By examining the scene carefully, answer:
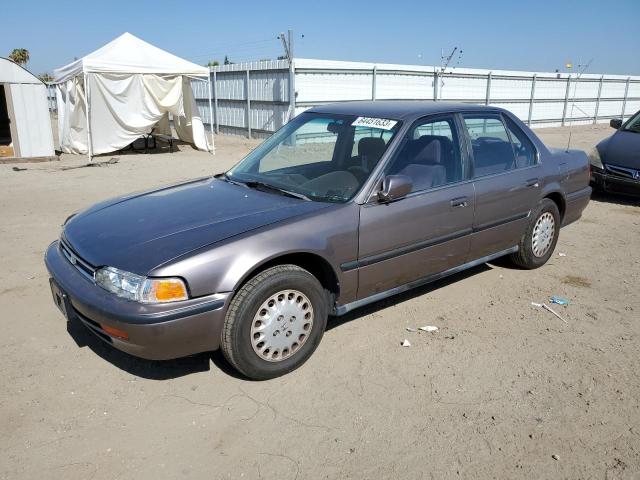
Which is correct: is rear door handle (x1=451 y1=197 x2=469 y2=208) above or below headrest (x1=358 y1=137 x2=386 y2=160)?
below

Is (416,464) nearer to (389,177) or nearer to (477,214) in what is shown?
(389,177)

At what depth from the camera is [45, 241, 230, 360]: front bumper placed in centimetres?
279

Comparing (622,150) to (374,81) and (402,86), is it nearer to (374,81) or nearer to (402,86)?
(374,81)

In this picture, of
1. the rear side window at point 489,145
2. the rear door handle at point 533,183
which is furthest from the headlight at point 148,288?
the rear door handle at point 533,183

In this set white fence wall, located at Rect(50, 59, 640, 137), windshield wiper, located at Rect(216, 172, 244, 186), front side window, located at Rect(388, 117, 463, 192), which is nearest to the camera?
front side window, located at Rect(388, 117, 463, 192)

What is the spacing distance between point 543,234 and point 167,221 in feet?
12.1

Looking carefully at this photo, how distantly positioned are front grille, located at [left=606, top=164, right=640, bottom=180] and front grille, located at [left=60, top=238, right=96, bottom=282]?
7.89m

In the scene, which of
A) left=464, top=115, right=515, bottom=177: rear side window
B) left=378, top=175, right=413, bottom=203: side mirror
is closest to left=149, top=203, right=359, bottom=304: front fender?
left=378, top=175, right=413, bottom=203: side mirror

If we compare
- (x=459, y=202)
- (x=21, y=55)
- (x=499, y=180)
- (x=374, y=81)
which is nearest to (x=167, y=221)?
(x=459, y=202)

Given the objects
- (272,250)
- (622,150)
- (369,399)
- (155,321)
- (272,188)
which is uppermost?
(272,188)

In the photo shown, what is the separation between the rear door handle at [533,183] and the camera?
475 centimetres

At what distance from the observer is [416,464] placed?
2576 millimetres

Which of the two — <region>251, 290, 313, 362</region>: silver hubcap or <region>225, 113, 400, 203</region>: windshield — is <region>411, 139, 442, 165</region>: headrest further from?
<region>251, 290, 313, 362</region>: silver hubcap

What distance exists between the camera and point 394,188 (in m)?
3.49
